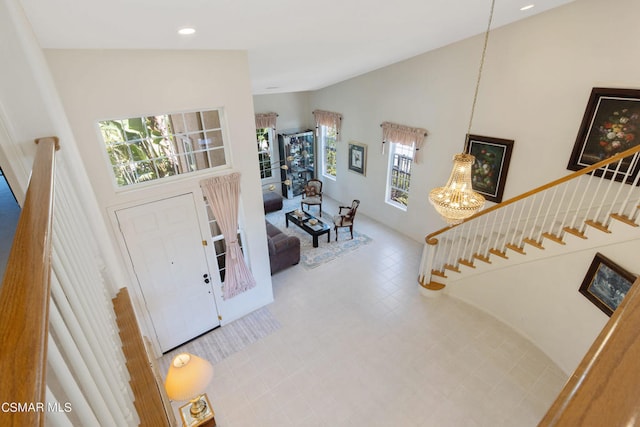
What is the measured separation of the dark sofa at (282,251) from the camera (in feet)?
19.4

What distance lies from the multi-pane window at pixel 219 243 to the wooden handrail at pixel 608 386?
4141 millimetres

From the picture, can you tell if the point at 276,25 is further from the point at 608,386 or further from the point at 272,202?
the point at 272,202

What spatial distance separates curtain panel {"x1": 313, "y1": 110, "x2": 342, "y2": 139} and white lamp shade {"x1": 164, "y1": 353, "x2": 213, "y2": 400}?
661 cm

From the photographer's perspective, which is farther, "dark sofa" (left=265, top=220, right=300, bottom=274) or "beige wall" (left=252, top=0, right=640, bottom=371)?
"dark sofa" (left=265, top=220, right=300, bottom=274)

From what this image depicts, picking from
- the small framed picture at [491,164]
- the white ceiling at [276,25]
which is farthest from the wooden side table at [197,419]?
the small framed picture at [491,164]

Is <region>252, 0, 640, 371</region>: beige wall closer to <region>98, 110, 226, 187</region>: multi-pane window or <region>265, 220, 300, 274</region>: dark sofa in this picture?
<region>265, 220, 300, 274</region>: dark sofa

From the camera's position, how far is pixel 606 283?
3.67 m

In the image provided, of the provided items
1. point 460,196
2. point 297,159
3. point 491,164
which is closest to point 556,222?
point 491,164

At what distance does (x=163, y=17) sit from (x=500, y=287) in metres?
5.34

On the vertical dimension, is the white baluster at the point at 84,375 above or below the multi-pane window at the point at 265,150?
above

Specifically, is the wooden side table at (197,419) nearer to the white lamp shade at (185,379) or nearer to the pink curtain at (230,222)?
the white lamp shade at (185,379)

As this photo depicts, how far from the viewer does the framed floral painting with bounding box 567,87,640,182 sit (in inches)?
152

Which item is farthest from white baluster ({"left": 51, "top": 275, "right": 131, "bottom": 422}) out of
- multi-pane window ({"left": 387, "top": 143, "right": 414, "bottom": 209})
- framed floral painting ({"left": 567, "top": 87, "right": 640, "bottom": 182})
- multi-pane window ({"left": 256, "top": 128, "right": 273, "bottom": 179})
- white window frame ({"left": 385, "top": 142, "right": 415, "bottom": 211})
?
multi-pane window ({"left": 256, "top": 128, "right": 273, "bottom": 179})

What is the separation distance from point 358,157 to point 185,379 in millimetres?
6304
